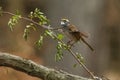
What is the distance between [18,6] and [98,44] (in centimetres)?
206

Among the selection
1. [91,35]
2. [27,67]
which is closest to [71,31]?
[27,67]

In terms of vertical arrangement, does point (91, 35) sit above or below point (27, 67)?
above

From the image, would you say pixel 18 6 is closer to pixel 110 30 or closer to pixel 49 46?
pixel 110 30

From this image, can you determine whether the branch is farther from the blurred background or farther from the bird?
the blurred background

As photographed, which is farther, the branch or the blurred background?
the blurred background

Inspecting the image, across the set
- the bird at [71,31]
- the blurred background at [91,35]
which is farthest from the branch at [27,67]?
the blurred background at [91,35]

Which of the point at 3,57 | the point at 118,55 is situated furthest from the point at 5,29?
the point at 3,57

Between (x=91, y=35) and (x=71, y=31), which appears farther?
(x=91, y=35)

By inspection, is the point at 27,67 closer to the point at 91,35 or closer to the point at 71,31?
the point at 71,31

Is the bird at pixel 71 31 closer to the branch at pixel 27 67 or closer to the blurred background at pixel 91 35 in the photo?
the branch at pixel 27 67

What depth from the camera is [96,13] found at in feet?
7.80

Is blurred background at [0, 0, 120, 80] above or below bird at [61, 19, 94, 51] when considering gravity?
above

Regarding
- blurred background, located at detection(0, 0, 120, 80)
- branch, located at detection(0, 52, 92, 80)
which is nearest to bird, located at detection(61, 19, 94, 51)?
branch, located at detection(0, 52, 92, 80)

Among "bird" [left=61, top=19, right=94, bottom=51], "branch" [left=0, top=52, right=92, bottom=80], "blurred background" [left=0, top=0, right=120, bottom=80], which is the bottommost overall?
"branch" [left=0, top=52, right=92, bottom=80]
